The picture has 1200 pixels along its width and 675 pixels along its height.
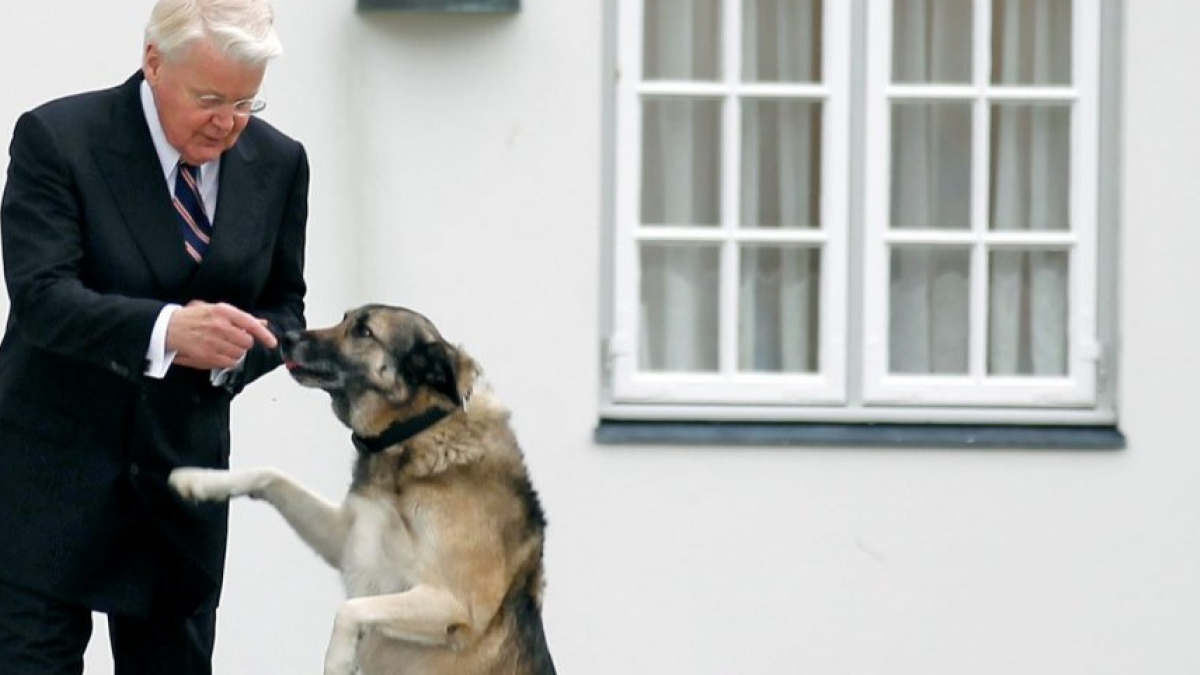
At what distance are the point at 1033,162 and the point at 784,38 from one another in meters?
0.85

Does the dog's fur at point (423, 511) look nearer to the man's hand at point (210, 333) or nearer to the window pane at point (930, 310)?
the man's hand at point (210, 333)

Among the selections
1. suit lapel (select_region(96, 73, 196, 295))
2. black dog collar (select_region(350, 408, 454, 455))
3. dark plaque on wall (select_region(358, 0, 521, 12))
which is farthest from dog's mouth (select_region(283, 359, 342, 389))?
dark plaque on wall (select_region(358, 0, 521, 12))

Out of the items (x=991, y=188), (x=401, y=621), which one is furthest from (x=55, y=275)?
(x=991, y=188)

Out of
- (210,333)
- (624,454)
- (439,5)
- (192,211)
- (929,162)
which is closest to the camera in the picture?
(210,333)

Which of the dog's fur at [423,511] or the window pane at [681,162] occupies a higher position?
the window pane at [681,162]

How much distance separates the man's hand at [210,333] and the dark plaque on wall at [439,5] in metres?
2.84

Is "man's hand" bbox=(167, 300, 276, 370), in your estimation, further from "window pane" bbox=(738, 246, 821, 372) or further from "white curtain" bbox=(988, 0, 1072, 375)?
"white curtain" bbox=(988, 0, 1072, 375)

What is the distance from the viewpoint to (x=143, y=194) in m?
4.93

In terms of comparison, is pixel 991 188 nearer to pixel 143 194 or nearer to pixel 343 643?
pixel 343 643

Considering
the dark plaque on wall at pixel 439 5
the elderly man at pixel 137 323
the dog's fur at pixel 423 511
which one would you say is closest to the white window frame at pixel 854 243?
the dark plaque on wall at pixel 439 5

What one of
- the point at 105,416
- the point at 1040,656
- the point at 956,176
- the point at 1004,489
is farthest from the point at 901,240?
the point at 105,416

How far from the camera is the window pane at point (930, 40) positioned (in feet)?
26.2

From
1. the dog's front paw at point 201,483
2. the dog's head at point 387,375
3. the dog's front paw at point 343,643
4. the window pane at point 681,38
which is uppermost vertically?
the window pane at point 681,38

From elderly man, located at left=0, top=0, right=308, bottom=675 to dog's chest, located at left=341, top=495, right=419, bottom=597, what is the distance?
342 mm
